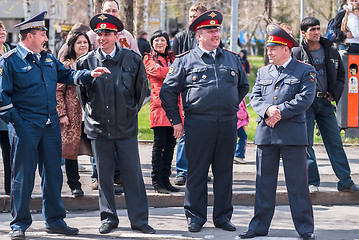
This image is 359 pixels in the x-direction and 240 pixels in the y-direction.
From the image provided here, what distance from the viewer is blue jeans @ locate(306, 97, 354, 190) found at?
318 inches

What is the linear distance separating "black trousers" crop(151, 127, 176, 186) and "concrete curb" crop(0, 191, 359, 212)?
0.79 feet

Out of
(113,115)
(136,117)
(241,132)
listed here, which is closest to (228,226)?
(136,117)

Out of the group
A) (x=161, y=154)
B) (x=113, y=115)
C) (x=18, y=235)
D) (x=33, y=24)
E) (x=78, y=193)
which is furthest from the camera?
(x=161, y=154)

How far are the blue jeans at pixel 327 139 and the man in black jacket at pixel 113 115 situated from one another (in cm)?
219

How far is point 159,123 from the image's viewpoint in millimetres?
8227

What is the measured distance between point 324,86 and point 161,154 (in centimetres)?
211

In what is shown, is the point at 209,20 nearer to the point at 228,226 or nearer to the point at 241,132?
the point at 228,226

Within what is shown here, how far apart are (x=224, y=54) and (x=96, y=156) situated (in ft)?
5.52

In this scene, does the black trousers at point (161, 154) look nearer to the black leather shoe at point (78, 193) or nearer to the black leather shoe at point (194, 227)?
the black leather shoe at point (78, 193)

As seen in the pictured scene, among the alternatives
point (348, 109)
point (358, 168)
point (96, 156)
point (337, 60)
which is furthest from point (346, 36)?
point (96, 156)

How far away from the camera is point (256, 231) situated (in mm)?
6742

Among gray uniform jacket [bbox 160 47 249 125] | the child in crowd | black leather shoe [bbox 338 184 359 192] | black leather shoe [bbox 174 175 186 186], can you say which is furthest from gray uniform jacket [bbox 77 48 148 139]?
the child in crowd

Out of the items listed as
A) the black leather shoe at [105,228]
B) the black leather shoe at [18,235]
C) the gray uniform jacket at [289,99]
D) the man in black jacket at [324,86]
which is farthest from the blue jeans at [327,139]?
the black leather shoe at [18,235]

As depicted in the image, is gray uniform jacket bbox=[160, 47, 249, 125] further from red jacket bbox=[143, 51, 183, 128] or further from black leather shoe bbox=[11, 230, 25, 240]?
black leather shoe bbox=[11, 230, 25, 240]
